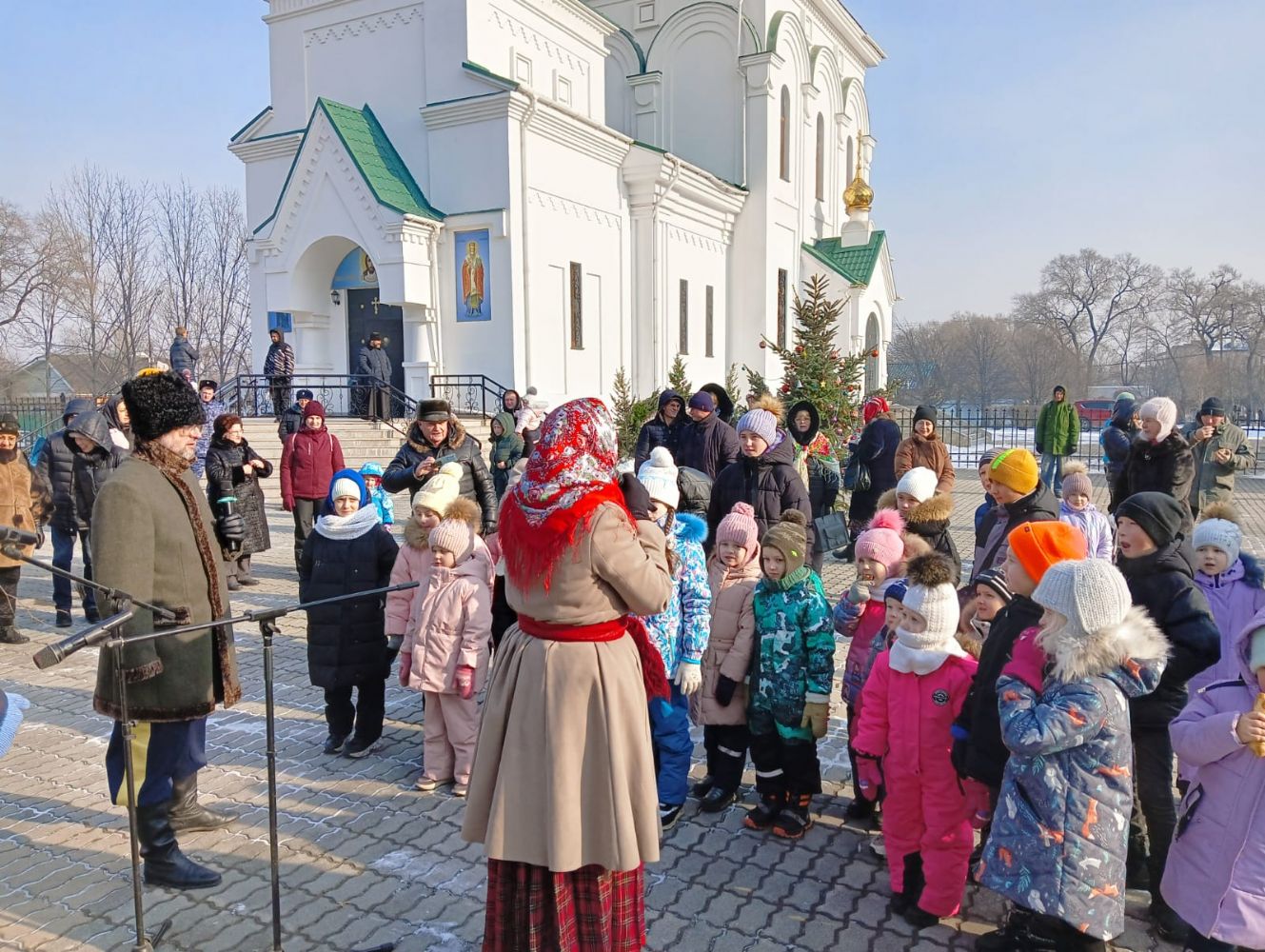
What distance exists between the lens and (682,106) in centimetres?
2525

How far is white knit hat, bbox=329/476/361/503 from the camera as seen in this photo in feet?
15.8

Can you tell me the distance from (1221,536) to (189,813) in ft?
16.3

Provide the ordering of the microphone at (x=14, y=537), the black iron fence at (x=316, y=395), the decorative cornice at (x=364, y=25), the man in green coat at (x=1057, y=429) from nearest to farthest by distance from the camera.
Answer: the microphone at (x=14, y=537) < the man in green coat at (x=1057, y=429) < the black iron fence at (x=316, y=395) < the decorative cornice at (x=364, y=25)

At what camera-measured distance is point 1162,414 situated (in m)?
6.52

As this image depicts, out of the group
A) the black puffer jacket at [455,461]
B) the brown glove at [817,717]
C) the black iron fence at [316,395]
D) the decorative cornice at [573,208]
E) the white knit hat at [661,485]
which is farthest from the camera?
the decorative cornice at [573,208]

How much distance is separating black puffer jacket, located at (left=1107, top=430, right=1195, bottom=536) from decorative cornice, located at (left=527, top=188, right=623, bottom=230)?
13.5 meters

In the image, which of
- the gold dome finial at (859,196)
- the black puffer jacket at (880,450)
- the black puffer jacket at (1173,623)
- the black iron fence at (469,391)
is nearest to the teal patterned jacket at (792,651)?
the black puffer jacket at (1173,623)

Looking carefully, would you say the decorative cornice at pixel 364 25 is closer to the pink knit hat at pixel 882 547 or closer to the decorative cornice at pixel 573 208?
the decorative cornice at pixel 573 208

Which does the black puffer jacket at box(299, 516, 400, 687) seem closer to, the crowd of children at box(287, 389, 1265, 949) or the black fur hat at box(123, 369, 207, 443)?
the crowd of children at box(287, 389, 1265, 949)

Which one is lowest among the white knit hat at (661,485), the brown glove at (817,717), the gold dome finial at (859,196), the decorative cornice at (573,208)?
the brown glove at (817,717)

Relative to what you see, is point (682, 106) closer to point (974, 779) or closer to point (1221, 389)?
point (974, 779)

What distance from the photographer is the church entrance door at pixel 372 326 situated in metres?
18.9

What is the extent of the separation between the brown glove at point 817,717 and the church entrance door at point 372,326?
16306mm

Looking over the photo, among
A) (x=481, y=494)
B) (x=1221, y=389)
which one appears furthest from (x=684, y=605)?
(x=1221, y=389)
